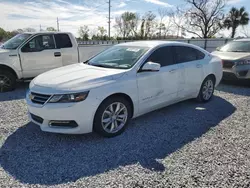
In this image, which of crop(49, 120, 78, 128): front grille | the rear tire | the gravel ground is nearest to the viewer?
the gravel ground

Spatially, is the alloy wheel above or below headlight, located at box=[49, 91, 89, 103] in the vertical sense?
below

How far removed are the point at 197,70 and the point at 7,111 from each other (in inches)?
→ 168

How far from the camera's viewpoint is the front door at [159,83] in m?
3.81

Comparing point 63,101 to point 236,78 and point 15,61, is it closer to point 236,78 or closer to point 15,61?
point 15,61

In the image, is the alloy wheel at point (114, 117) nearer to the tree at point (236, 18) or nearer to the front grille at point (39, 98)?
the front grille at point (39, 98)

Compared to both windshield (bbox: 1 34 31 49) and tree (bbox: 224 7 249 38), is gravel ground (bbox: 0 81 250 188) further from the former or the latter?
tree (bbox: 224 7 249 38)

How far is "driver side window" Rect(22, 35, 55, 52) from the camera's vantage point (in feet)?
20.9

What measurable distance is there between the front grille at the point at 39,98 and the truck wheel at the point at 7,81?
134 inches

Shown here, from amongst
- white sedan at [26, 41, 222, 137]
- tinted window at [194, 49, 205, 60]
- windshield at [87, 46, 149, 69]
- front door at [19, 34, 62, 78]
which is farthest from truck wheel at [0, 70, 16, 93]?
tinted window at [194, 49, 205, 60]

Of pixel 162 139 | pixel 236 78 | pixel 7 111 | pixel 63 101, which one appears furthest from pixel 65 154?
pixel 236 78

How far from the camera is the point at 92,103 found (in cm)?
318

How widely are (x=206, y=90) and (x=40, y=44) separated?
16.2 ft

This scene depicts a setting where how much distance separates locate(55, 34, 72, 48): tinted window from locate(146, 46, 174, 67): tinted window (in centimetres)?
387

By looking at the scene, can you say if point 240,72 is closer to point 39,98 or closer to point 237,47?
point 237,47
